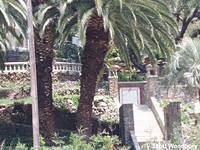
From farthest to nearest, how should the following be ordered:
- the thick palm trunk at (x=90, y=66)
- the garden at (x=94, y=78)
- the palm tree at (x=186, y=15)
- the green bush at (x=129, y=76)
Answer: the green bush at (x=129, y=76), the palm tree at (x=186, y=15), the thick palm trunk at (x=90, y=66), the garden at (x=94, y=78)

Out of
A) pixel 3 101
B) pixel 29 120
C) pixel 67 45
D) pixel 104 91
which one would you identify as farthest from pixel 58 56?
pixel 29 120

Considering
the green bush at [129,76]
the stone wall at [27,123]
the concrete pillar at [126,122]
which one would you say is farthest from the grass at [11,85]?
the concrete pillar at [126,122]

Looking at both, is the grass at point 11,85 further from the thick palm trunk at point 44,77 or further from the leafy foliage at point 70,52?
the thick palm trunk at point 44,77

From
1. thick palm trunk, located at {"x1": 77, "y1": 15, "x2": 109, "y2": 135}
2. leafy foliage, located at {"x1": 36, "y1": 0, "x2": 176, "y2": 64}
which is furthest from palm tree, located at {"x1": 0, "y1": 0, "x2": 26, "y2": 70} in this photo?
thick palm trunk, located at {"x1": 77, "y1": 15, "x2": 109, "y2": 135}

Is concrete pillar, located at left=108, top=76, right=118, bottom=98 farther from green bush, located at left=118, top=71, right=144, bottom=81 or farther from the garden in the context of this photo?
green bush, located at left=118, top=71, right=144, bottom=81

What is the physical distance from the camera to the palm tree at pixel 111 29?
20.4 m

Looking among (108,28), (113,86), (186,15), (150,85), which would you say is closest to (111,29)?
(108,28)

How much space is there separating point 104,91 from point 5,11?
691 inches

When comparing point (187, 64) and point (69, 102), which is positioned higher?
point (187, 64)

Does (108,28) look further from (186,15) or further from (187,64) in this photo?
(186,15)

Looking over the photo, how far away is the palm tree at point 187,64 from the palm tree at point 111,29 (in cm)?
1021

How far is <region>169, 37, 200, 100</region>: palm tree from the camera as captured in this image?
108 feet

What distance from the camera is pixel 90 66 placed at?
2264 cm

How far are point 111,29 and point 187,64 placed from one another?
14301 mm
